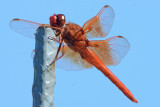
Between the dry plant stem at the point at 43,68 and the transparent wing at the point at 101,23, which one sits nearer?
the dry plant stem at the point at 43,68

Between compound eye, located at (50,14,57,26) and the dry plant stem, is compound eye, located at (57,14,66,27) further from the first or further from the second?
the dry plant stem

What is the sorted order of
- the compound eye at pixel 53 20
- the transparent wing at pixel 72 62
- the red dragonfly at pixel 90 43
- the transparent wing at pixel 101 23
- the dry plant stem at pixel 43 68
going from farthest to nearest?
the transparent wing at pixel 72 62 < the transparent wing at pixel 101 23 < the red dragonfly at pixel 90 43 < the compound eye at pixel 53 20 < the dry plant stem at pixel 43 68

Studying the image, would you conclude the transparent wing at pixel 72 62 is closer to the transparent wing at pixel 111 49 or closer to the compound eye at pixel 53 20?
the transparent wing at pixel 111 49

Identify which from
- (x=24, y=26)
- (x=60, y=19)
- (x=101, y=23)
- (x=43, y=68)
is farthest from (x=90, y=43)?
(x=43, y=68)

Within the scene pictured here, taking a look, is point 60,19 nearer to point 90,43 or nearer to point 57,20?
point 57,20

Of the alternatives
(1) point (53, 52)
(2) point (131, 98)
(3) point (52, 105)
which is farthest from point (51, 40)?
(2) point (131, 98)

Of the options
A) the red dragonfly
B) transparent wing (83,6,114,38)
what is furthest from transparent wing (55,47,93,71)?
transparent wing (83,6,114,38)

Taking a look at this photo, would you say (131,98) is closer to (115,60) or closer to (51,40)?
(115,60)

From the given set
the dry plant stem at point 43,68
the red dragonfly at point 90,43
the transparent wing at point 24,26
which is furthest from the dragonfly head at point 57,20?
the dry plant stem at point 43,68
